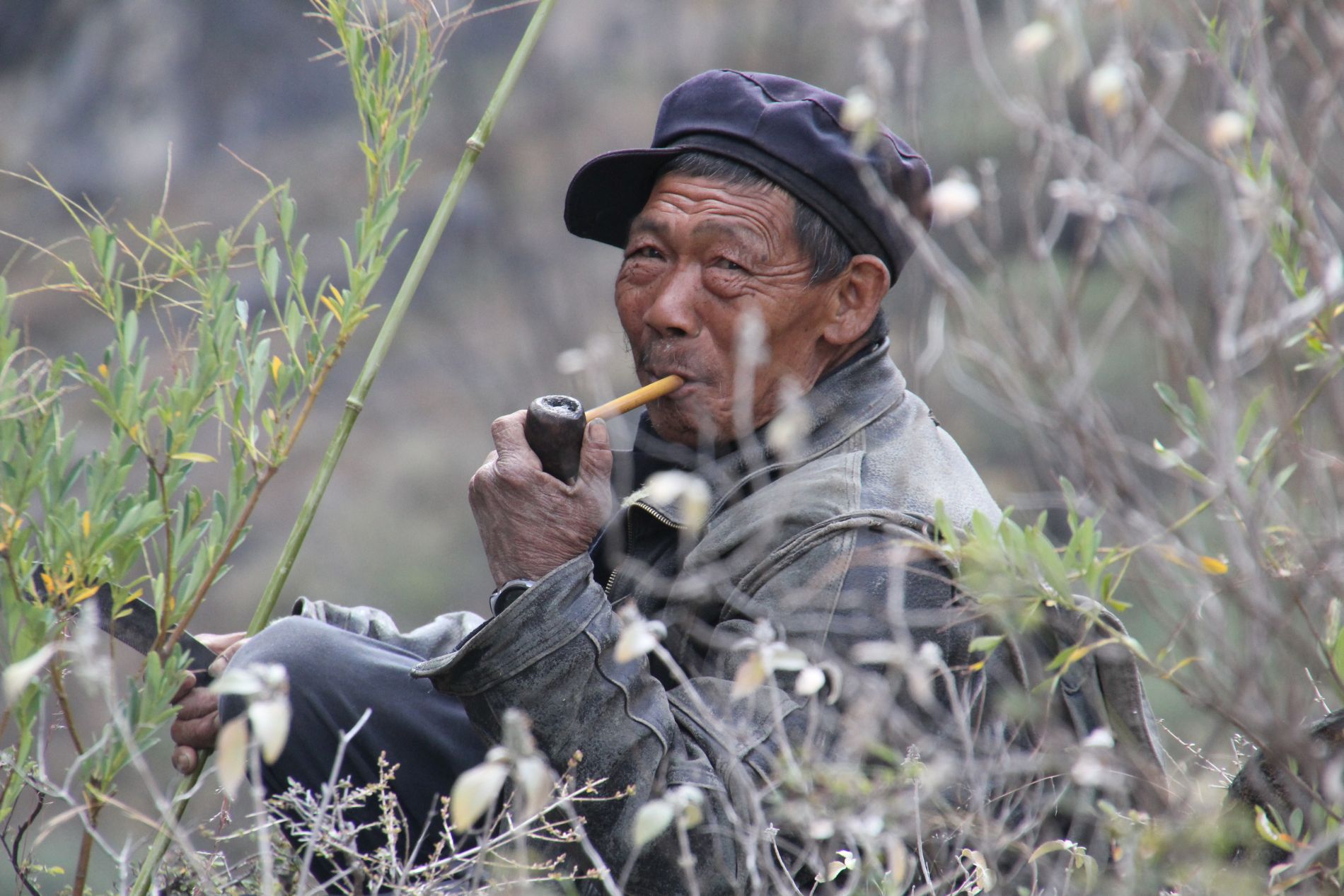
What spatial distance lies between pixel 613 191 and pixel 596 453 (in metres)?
0.69

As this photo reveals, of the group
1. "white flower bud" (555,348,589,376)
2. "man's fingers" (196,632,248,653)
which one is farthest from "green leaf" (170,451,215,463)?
"man's fingers" (196,632,248,653)

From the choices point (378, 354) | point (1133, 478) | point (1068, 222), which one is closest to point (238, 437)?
point (378, 354)

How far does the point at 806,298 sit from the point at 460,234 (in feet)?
34.1

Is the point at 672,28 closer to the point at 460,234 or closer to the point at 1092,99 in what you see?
the point at 460,234

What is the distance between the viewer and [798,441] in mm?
2262

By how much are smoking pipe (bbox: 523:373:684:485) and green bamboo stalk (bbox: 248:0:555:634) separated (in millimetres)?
255

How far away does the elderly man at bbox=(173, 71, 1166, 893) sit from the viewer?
6.37 feet

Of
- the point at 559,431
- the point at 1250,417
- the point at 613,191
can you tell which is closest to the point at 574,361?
the point at 559,431

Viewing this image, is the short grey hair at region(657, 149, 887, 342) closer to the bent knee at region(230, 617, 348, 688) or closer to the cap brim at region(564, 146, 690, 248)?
the cap brim at region(564, 146, 690, 248)

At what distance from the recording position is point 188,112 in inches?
476

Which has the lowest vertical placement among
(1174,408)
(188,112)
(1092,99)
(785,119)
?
(188,112)

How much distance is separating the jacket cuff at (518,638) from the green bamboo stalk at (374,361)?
283mm

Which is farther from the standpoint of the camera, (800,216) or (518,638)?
(800,216)

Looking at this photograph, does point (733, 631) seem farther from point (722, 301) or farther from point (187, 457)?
point (187, 457)
